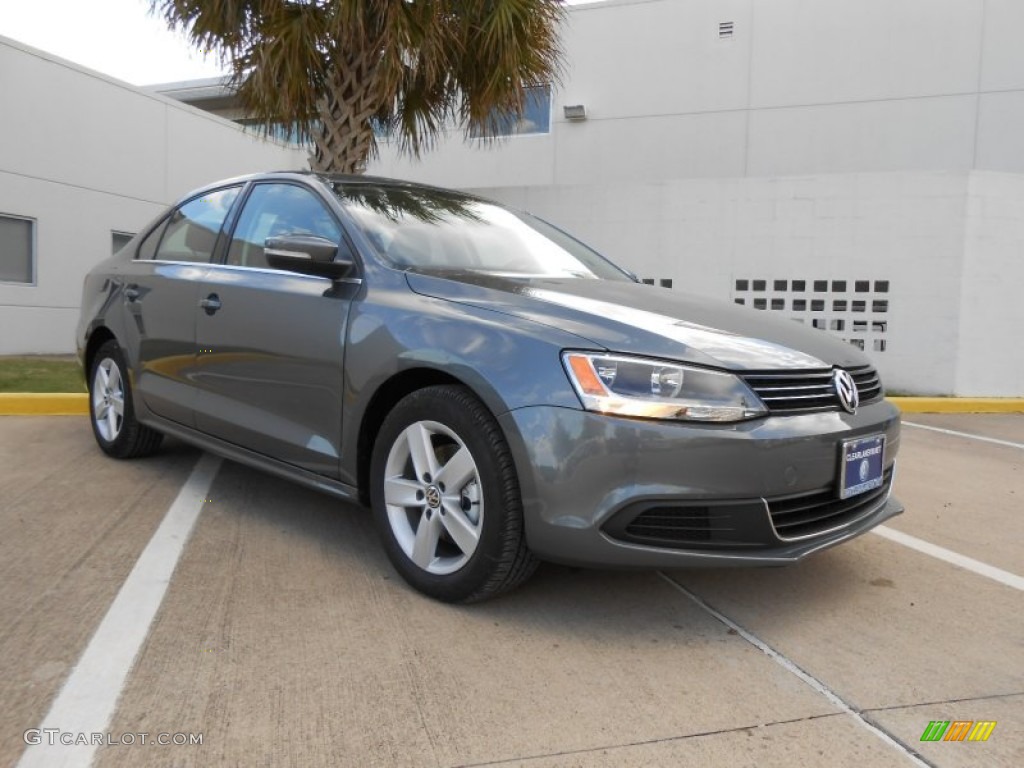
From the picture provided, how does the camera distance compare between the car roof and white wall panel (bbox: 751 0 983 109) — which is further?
white wall panel (bbox: 751 0 983 109)

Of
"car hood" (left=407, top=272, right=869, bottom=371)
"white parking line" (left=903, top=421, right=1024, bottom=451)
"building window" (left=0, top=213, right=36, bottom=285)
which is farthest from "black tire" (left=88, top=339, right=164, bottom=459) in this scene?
"building window" (left=0, top=213, right=36, bottom=285)

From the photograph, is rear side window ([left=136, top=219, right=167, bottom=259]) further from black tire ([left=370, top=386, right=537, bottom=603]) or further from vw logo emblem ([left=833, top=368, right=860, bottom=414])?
vw logo emblem ([left=833, top=368, right=860, bottom=414])

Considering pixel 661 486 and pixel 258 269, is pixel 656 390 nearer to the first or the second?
pixel 661 486

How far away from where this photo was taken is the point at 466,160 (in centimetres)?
1407

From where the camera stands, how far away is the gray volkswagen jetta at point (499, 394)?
239 centimetres

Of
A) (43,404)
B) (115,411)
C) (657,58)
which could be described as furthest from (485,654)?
(657,58)

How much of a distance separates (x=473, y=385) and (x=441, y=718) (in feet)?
3.30

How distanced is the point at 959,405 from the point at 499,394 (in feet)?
25.3

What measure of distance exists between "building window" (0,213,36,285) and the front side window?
26.7ft

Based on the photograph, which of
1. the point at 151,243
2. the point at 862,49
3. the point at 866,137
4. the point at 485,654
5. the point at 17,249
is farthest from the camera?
the point at 866,137

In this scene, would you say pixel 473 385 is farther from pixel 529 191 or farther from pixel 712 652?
pixel 529 191

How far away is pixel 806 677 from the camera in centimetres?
234

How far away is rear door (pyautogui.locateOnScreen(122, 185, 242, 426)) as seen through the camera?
3873mm

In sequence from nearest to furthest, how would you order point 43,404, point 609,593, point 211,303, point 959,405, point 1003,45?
point 609,593
point 211,303
point 43,404
point 959,405
point 1003,45
